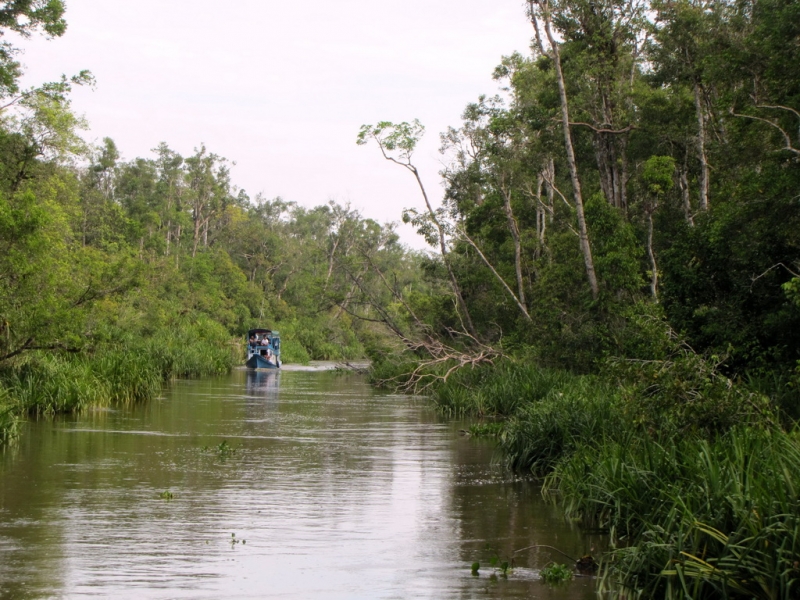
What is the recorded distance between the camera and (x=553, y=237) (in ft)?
109

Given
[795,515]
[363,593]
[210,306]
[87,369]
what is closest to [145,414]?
[87,369]

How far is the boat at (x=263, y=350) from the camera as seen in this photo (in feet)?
161

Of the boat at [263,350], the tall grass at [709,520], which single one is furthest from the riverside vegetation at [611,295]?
the boat at [263,350]

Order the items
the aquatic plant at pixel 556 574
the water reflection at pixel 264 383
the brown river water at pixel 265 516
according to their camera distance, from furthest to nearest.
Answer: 1. the water reflection at pixel 264 383
2. the aquatic plant at pixel 556 574
3. the brown river water at pixel 265 516

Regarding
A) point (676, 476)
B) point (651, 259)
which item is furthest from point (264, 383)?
point (676, 476)

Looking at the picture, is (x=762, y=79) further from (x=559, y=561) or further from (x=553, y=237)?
(x=559, y=561)

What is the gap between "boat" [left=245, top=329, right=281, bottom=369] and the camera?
161 ft

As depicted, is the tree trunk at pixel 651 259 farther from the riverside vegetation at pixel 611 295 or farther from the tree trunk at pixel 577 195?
the tree trunk at pixel 577 195

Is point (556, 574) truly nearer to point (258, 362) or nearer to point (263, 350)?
point (258, 362)

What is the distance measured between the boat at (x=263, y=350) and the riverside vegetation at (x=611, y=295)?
204 centimetres

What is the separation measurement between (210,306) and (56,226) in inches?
1091

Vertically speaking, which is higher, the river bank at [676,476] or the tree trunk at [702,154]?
the tree trunk at [702,154]

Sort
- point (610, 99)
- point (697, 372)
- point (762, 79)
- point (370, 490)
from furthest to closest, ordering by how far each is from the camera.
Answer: point (610, 99), point (762, 79), point (370, 490), point (697, 372)

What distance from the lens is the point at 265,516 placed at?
10.1 meters
